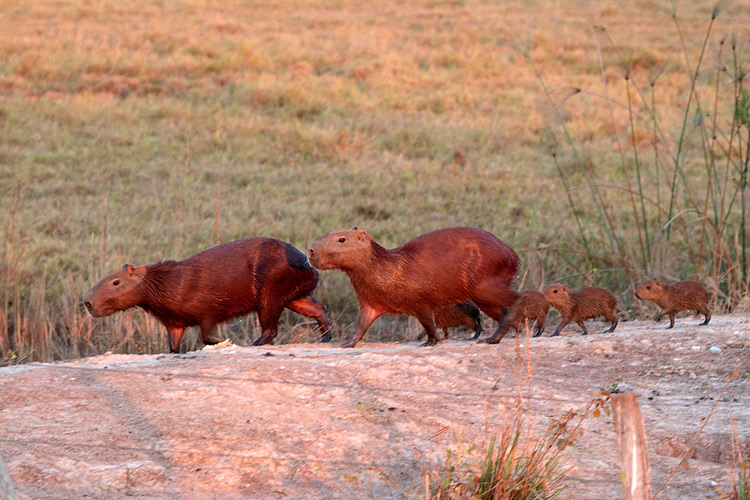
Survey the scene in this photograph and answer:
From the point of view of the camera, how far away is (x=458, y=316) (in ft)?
20.6

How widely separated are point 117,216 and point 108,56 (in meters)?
7.54

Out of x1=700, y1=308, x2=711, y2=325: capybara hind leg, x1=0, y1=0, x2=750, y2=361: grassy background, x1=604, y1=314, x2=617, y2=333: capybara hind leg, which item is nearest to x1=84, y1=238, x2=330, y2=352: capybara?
x1=0, y1=0, x2=750, y2=361: grassy background

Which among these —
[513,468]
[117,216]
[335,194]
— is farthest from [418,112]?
[513,468]

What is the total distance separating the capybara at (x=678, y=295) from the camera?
19.3 ft

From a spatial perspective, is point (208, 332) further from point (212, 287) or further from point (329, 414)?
point (329, 414)

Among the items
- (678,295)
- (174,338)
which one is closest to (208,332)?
(174,338)

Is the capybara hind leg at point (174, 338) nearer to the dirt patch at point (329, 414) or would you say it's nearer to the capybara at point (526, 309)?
the dirt patch at point (329, 414)

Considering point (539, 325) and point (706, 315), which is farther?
point (539, 325)

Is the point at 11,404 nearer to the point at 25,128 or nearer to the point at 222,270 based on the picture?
the point at 222,270

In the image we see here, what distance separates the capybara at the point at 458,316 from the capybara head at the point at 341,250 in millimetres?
899

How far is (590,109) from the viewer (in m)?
16.1

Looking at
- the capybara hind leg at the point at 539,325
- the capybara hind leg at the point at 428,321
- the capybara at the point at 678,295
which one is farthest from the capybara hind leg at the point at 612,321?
the capybara hind leg at the point at 428,321

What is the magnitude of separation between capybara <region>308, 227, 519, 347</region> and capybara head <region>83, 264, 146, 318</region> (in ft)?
3.88

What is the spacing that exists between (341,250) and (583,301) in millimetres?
1724
